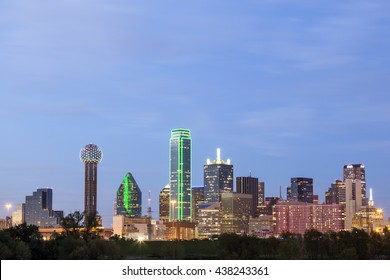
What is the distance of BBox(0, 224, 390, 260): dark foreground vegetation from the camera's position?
205 ft

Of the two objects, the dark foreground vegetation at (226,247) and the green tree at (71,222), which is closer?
the dark foreground vegetation at (226,247)

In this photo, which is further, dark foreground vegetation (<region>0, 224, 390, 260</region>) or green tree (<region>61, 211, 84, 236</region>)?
green tree (<region>61, 211, 84, 236</region>)

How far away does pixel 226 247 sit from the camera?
8562 cm

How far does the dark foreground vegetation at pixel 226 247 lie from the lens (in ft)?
205

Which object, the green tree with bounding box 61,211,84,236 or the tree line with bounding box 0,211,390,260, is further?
the green tree with bounding box 61,211,84,236

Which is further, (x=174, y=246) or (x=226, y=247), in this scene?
(x=174, y=246)
